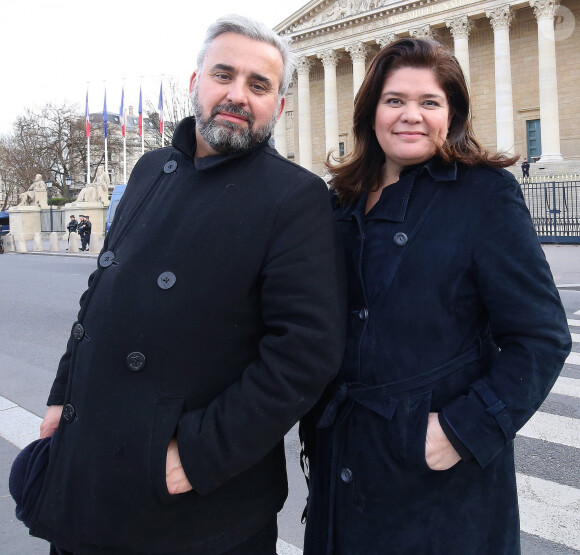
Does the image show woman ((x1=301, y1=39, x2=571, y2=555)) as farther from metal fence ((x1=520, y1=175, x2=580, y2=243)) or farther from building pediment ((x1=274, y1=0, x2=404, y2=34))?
building pediment ((x1=274, y1=0, x2=404, y2=34))

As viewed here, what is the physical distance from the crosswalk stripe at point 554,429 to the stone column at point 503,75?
30574 millimetres

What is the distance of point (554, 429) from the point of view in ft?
16.3

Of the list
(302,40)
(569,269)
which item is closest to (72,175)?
(302,40)

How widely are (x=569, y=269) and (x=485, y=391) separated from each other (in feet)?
46.9

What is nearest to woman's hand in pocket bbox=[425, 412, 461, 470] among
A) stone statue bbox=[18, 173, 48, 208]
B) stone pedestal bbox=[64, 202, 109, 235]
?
stone pedestal bbox=[64, 202, 109, 235]

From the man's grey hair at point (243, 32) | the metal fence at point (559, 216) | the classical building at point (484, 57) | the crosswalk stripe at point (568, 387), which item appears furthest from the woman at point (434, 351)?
the classical building at point (484, 57)

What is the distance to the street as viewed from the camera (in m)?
3.26

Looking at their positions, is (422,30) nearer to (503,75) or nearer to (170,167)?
(503,75)

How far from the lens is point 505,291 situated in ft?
5.74

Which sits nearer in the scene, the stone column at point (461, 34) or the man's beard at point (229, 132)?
the man's beard at point (229, 132)

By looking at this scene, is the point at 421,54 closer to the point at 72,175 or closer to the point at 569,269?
the point at 569,269

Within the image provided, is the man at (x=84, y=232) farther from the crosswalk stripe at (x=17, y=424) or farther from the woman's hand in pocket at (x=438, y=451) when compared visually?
the woman's hand in pocket at (x=438, y=451)

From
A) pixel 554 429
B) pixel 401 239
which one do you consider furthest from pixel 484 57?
pixel 401 239

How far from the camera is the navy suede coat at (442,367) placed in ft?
5.72
